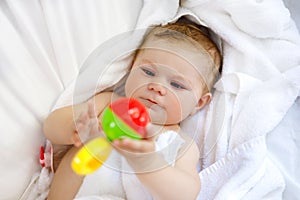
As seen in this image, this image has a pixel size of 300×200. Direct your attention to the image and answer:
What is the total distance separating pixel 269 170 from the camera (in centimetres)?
112

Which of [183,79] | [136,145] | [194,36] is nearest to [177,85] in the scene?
[183,79]

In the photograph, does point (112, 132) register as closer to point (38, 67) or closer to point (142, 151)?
point (142, 151)

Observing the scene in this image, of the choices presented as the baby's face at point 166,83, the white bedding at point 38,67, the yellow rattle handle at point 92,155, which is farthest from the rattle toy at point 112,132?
the white bedding at point 38,67

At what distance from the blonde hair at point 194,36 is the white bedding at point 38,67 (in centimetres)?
9

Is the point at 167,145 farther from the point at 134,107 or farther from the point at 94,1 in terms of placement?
the point at 94,1

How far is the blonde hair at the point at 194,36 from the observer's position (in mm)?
1109

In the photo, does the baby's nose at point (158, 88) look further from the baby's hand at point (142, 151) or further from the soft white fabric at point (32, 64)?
the soft white fabric at point (32, 64)

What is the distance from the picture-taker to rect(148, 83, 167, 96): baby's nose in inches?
39.9

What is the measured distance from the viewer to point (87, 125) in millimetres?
917

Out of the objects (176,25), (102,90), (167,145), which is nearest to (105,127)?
(167,145)

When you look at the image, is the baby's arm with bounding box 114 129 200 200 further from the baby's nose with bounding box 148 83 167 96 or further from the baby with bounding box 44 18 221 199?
the baby's nose with bounding box 148 83 167 96

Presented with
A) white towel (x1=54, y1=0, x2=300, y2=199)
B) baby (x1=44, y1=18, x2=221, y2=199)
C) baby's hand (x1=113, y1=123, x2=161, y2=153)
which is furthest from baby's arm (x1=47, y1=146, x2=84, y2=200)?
baby's hand (x1=113, y1=123, x2=161, y2=153)

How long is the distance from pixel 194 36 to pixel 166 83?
0.49 feet

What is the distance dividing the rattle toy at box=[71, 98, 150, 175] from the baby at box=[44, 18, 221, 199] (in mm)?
63
